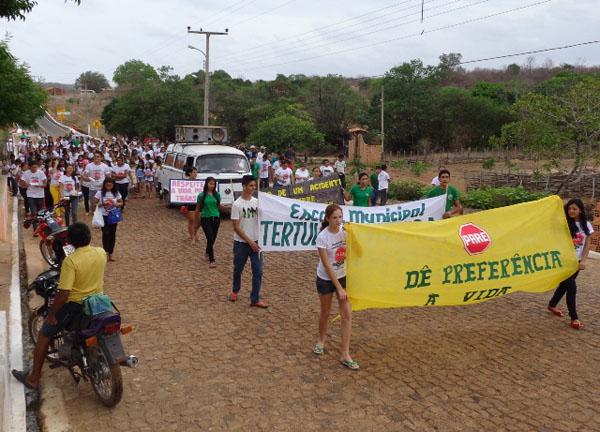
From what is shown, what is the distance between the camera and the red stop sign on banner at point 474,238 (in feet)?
21.5

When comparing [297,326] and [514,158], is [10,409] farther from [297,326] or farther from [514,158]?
[514,158]

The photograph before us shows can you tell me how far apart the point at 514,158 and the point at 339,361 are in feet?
127

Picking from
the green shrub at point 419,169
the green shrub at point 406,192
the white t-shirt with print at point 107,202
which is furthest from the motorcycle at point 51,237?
the green shrub at point 419,169

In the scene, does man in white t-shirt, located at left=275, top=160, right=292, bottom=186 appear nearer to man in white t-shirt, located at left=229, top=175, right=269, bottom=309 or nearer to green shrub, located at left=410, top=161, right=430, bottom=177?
man in white t-shirt, located at left=229, top=175, right=269, bottom=309

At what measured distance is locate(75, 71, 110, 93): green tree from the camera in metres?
140

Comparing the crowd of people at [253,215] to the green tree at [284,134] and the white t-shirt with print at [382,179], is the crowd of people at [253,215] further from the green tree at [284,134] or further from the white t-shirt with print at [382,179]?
the green tree at [284,134]

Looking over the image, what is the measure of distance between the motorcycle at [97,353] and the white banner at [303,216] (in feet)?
9.96


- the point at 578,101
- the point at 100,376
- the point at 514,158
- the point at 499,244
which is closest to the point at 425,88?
the point at 514,158

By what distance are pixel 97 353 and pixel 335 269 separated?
233 centimetres

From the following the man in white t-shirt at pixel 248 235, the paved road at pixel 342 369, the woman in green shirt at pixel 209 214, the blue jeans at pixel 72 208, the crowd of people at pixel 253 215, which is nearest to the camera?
the paved road at pixel 342 369

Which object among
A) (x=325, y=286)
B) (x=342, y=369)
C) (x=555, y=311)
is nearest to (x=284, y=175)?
(x=555, y=311)

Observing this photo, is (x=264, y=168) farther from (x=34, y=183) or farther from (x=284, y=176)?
(x=34, y=183)

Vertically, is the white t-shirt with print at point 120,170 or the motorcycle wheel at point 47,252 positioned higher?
the white t-shirt with print at point 120,170

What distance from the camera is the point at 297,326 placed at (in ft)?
23.0
